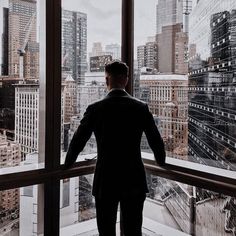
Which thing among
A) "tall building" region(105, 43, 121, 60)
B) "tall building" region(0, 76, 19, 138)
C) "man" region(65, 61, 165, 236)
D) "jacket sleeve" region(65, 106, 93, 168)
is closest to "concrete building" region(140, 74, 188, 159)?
"tall building" region(105, 43, 121, 60)

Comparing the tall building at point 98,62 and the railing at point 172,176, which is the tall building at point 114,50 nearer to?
the tall building at point 98,62

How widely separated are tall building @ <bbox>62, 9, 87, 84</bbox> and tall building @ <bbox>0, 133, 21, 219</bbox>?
2.27ft

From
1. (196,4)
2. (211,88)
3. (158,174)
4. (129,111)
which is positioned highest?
(196,4)

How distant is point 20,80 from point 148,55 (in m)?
1.08

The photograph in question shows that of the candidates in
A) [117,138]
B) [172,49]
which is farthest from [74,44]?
[117,138]

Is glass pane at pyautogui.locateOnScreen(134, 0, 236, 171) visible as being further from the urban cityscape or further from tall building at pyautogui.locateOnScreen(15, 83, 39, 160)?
tall building at pyautogui.locateOnScreen(15, 83, 39, 160)

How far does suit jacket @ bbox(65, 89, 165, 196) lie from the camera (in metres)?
2.15

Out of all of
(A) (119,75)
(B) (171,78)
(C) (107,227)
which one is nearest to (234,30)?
(B) (171,78)

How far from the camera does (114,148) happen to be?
7.05 ft

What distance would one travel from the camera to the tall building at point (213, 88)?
7.16ft

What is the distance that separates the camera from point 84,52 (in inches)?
105

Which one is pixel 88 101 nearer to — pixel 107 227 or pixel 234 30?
pixel 107 227

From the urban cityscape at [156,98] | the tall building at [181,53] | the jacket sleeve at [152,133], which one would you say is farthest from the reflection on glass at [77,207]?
the tall building at [181,53]

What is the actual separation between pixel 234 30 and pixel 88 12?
117 centimetres
